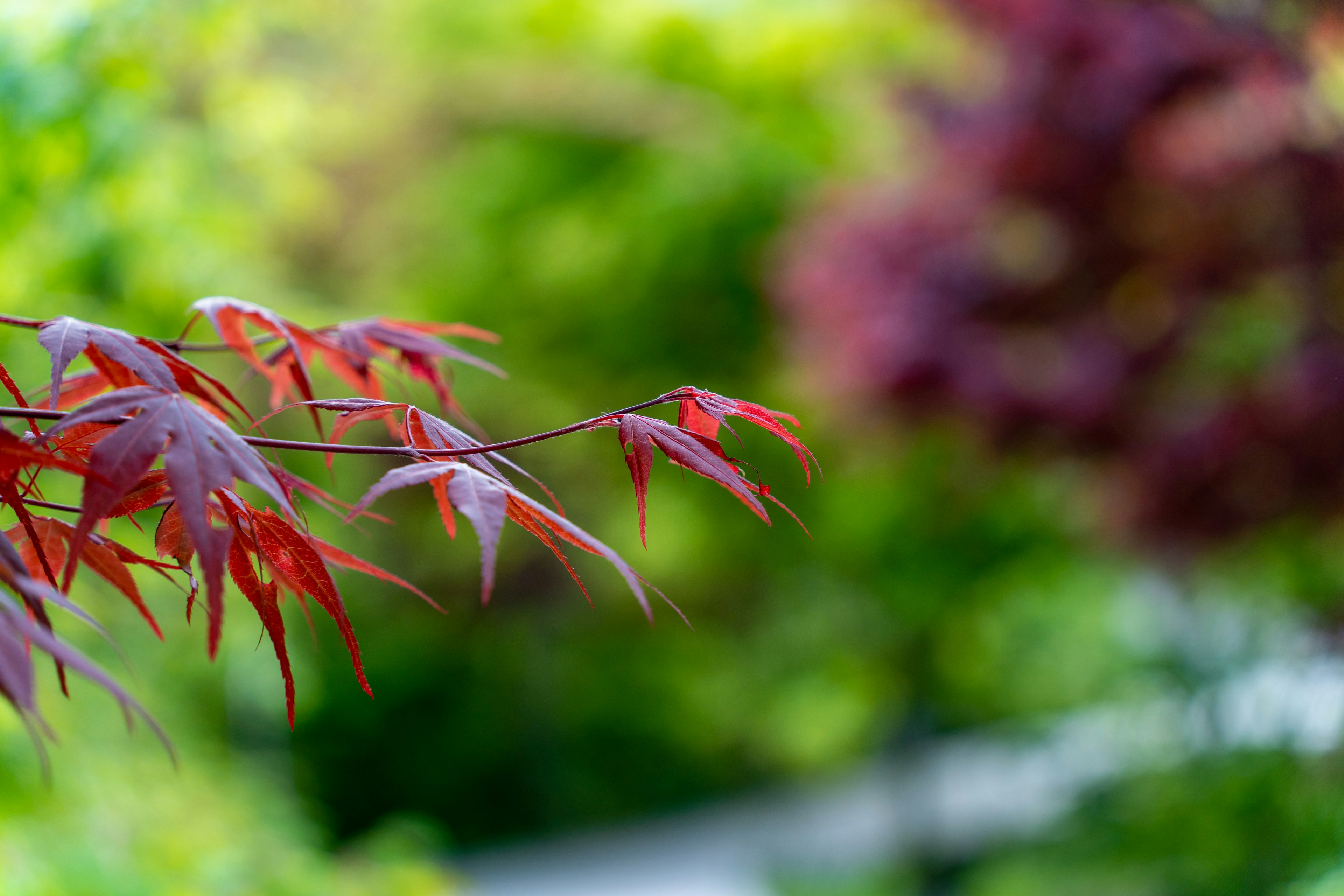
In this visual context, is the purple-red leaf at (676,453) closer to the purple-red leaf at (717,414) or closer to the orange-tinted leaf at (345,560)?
the purple-red leaf at (717,414)

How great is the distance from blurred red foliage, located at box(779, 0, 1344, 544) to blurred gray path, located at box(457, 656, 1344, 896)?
0.75 meters

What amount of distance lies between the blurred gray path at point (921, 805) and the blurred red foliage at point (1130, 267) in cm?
75

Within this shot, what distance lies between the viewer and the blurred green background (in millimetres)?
2490

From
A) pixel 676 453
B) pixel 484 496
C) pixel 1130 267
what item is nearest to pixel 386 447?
pixel 484 496

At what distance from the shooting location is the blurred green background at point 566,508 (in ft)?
8.17

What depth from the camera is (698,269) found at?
524 cm

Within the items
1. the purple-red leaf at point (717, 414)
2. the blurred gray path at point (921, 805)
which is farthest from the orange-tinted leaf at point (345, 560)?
the blurred gray path at point (921, 805)

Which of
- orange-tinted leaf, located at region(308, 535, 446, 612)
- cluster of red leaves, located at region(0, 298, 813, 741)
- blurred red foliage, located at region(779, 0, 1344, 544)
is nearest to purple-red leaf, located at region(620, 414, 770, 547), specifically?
cluster of red leaves, located at region(0, 298, 813, 741)

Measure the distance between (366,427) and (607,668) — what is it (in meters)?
3.49

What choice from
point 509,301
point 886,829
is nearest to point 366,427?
point 509,301

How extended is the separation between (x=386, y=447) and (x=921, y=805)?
586 centimetres

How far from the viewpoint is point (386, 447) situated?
780mm

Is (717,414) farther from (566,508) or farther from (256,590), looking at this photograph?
(566,508)

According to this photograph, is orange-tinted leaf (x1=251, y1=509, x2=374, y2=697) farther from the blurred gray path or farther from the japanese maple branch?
the blurred gray path
